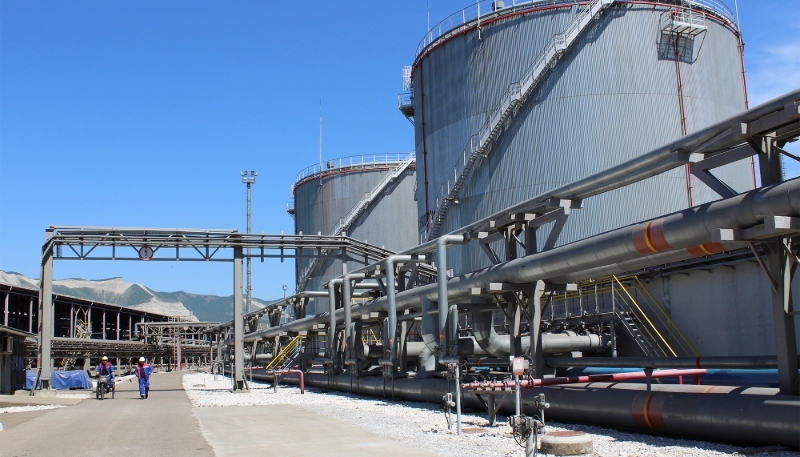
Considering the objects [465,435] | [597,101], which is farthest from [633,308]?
[465,435]

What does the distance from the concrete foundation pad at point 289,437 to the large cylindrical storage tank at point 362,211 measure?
33.3 meters

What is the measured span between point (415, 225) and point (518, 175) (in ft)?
78.3

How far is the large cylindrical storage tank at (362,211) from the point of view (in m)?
51.6

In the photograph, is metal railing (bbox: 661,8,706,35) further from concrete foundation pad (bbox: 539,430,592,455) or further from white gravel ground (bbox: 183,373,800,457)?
concrete foundation pad (bbox: 539,430,592,455)

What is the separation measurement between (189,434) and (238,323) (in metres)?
16.4

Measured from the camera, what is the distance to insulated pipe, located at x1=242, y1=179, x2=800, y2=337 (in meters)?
10.6

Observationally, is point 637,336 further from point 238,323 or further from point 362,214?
point 362,214

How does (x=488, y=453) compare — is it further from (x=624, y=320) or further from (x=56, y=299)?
(x=56, y=299)

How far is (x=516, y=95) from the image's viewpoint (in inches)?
1125

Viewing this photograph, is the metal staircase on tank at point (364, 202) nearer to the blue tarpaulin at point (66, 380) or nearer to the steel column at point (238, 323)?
the blue tarpaulin at point (66, 380)

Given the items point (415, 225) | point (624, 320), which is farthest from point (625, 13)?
point (415, 225)

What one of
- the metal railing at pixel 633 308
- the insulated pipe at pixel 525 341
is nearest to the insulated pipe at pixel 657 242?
the insulated pipe at pixel 525 341

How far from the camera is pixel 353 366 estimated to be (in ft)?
84.1

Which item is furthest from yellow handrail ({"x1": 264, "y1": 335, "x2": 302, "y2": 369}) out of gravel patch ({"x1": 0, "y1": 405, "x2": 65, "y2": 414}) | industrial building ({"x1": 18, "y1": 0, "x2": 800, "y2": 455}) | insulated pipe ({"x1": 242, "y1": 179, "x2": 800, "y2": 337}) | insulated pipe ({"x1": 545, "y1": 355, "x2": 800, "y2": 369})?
insulated pipe ({"x1": 545, "y1": 355, "x2": 800, "y2": 369})
